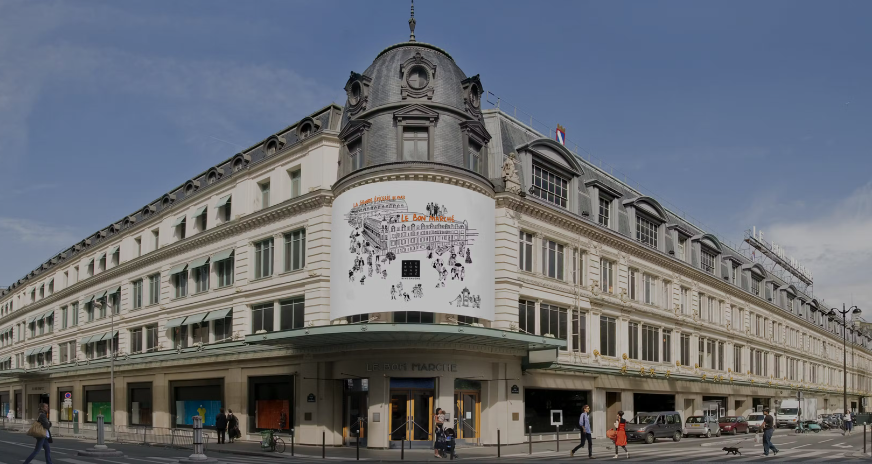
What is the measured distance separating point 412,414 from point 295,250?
1115cm

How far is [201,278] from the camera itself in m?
48.8

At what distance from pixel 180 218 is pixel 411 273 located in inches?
965

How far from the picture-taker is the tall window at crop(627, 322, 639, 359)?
48.9 m

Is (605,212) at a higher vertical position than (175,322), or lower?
higher

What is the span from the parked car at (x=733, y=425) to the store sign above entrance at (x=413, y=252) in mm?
27108

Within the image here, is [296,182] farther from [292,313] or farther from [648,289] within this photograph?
[648,289]

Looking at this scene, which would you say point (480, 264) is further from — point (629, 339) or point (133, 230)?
point (133, 230)

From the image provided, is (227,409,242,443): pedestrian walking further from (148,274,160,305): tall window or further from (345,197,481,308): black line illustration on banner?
(148,274,160,305): tall window

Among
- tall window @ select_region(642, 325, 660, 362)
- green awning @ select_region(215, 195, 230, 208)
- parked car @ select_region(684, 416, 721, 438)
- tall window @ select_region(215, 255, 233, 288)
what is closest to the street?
tall window @ select_region(215, 255, 233, 288)

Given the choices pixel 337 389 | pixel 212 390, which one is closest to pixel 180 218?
pixel 212 390

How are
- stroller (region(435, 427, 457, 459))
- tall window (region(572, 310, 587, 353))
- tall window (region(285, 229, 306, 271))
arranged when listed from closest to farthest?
stroller (region(435, 427, 457, 459)) < tall window (region(285, 229, 306, 271)) < tall window (region(572, 310, 587, 353))

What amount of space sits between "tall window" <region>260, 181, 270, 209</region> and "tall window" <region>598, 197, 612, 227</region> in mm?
20174

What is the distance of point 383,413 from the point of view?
112ft

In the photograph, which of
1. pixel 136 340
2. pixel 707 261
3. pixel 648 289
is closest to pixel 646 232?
pixel 648 289
